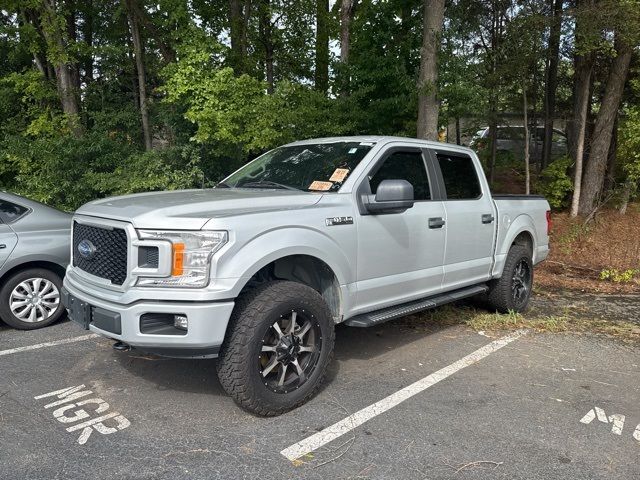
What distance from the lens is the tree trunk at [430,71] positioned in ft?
31.9

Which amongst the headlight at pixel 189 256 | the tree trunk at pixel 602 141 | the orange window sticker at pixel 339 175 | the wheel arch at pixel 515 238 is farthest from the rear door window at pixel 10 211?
the tree trunk at pixel 602 141

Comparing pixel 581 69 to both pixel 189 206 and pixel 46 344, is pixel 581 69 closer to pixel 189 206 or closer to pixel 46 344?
pixel 189 206

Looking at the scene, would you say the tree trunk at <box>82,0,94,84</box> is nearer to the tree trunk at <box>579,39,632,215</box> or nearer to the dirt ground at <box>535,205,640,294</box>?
the dirt ground at <box>535,205,640,294</box>

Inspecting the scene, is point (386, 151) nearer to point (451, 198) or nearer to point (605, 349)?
point (451, 198)

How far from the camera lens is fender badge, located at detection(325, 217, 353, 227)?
12.6 ft

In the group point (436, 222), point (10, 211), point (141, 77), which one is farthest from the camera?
point (141, 77)

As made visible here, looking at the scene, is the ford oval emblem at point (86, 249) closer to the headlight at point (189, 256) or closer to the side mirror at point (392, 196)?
the headlight at point (189, 256)

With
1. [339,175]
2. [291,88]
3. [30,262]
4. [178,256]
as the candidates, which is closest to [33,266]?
[30,262]

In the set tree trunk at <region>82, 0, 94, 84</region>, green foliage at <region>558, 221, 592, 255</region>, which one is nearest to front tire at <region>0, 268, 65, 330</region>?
green foliage at <region>558, 221, 592, 255</region>

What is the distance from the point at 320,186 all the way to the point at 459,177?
184 cm

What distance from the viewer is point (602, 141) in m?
11.7

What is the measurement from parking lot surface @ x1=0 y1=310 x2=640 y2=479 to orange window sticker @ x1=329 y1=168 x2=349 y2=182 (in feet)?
5.21

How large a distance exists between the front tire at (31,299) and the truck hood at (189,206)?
1.96m

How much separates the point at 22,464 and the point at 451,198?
157 inches
